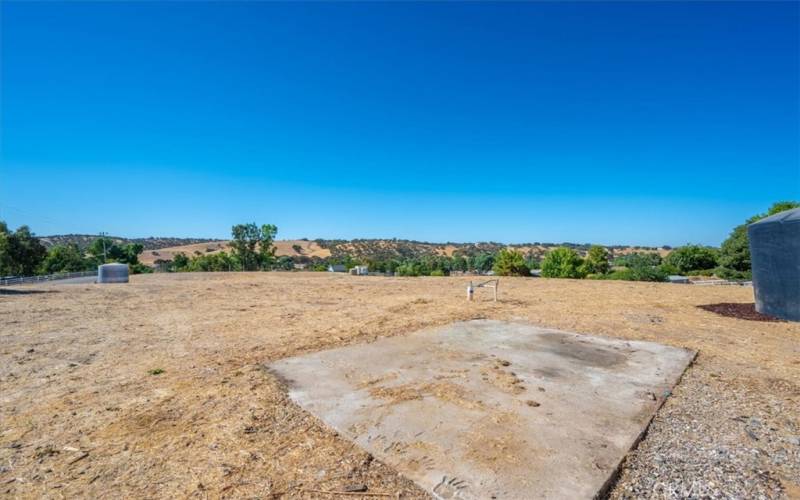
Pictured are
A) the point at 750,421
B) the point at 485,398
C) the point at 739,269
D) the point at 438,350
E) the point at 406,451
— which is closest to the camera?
the point at 406,451

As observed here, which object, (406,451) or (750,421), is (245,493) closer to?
(406,451)

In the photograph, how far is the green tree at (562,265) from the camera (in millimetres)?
21250

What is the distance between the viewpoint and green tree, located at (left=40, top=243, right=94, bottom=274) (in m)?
31.7

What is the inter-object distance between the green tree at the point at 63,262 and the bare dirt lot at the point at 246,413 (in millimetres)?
33886

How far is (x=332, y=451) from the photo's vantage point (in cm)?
244

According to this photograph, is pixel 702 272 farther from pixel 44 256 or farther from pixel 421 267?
pixel 44 256

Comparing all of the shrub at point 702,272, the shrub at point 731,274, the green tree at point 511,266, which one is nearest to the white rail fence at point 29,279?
the green tree at point 511,266

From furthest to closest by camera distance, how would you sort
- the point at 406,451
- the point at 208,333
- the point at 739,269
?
the point at 739,269 < the point at 208,333 < the point at 406,451

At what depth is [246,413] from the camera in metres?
2.99

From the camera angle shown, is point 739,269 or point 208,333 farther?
point 739,269

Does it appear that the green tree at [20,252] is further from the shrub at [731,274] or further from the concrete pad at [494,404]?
the shrub at [731,274]

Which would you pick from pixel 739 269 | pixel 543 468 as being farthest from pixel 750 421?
pixel 739 269

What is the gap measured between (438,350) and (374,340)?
1.11 meters

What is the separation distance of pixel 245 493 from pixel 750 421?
3703 millimetres
